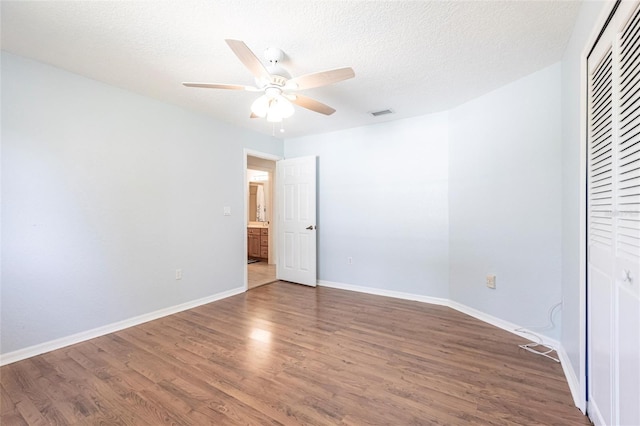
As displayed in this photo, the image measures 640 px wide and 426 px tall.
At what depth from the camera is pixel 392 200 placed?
3805 mm

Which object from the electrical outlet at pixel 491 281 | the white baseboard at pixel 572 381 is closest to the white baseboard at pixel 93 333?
the electrical outlet at pixel 491 281

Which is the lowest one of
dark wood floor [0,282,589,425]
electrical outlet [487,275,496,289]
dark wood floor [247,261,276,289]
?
dark wood floor [247,261,276,289]

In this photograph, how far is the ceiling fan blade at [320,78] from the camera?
178cm

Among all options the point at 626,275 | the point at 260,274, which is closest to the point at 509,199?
the point at 626,275

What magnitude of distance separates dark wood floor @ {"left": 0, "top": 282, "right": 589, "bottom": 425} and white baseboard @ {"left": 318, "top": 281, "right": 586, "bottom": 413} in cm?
7

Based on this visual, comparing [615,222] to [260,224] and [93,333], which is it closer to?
[93,333]

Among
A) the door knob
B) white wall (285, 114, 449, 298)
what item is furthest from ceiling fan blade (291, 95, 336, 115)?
the door knob

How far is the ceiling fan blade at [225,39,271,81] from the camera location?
153 centimetres

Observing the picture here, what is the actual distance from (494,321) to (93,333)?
3966 millimetres

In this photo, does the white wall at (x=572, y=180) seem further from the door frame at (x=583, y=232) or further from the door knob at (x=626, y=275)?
the door knob at (x=626, y=275)

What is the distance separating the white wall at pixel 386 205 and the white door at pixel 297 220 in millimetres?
195

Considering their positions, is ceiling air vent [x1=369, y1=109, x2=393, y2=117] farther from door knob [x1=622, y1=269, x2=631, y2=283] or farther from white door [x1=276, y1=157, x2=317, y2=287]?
door knob [x1=622, y1=269, x2=631, y2=283]

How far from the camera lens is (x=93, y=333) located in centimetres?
259

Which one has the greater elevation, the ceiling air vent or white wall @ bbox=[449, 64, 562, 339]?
the ceiling air vent
